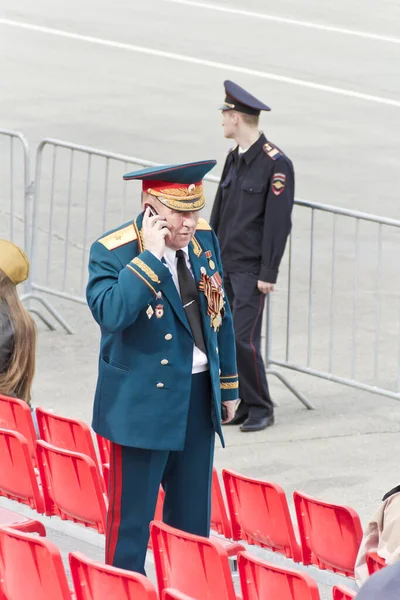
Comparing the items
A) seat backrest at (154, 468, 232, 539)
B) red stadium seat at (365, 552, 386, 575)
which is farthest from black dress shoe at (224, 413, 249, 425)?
red stadium seat at (365, 552, 386, 575)

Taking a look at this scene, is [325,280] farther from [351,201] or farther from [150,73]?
[150,73]

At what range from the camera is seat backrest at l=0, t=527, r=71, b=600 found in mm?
4254

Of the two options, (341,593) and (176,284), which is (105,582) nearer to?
(341,593)

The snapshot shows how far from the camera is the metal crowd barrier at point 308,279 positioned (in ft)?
28.4

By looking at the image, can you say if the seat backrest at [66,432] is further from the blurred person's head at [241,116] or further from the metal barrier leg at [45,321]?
the metal barrier leg at [45,321]

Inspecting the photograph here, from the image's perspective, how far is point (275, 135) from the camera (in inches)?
661

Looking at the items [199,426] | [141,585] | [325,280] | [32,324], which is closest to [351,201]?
[325,280]

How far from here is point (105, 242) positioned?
4.81m

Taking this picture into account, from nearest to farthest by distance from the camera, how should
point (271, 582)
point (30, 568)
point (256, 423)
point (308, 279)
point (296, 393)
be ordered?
point (271, 582), point (30, 568), point (256, 423), point (296, 393), point (308, 279)

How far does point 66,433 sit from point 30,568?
178 centimetres

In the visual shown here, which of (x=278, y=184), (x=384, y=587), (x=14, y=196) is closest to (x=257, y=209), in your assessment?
(x=278, y=184)

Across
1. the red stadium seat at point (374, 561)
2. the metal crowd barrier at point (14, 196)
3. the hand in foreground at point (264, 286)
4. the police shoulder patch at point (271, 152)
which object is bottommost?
the metal crowd barrier at point (14, 196)

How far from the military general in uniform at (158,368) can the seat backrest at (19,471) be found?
32.4 inches

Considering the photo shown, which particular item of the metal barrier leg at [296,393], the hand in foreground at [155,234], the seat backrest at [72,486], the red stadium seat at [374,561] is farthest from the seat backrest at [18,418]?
the metal barrier leg at [296,393]
